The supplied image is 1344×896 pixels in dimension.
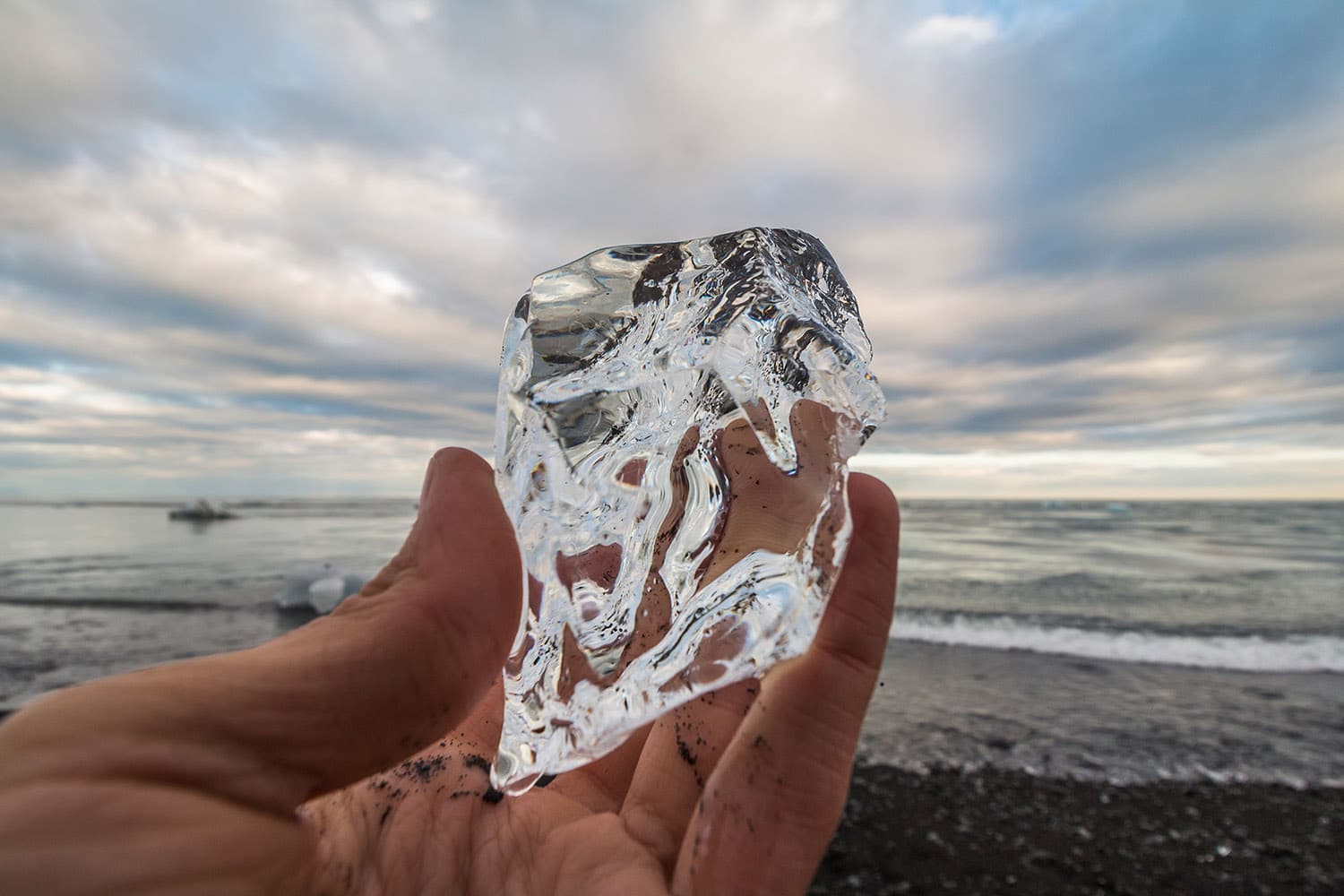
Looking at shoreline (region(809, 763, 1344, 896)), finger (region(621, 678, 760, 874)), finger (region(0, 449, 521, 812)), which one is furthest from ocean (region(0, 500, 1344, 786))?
finger (region(0, 449, 521, 812))

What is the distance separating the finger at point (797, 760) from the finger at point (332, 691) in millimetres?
574

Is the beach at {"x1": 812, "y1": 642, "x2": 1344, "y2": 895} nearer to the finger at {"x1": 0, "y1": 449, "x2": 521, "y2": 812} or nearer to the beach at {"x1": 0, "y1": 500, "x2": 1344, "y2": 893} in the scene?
the beach at {"x1": 0, "y1": 500, "x2": 1344, "y2": 893}

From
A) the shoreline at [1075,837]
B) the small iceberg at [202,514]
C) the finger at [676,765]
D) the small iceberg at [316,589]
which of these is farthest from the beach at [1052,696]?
the small iceberg at [202,514]

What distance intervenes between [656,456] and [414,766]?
99 centimetres

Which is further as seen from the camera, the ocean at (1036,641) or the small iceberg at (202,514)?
the small iceberg at (202,514)

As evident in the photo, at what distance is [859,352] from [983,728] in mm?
5593

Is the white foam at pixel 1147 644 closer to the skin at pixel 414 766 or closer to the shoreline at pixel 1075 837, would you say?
the shoreline at pixel 1075 837

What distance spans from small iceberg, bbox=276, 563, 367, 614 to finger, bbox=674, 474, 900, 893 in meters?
10.1

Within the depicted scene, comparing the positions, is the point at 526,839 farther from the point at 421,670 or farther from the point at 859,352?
the point at 859,352

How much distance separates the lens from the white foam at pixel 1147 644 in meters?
8.16

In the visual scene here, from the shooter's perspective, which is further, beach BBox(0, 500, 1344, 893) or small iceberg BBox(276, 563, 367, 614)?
small iceberg BBox(276, 563, 367, 614)

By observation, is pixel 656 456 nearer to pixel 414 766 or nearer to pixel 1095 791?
pixel 414 766

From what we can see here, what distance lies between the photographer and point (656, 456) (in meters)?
1.71

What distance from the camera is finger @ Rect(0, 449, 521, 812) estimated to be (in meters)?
1.00
